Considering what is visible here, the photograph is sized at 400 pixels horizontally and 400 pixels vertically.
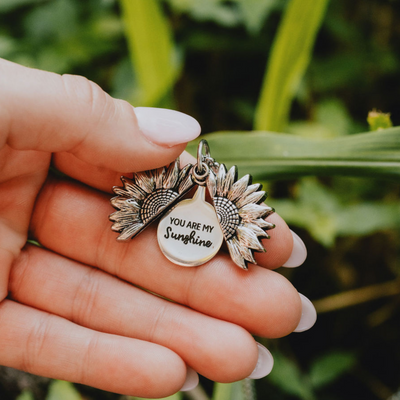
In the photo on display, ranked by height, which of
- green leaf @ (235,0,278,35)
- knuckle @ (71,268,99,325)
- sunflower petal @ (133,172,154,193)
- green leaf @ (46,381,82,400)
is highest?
green leaf @ (235,0,278,35)

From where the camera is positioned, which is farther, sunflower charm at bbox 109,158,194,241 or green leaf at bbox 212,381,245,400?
green leaf at bbox 212,381,245,400

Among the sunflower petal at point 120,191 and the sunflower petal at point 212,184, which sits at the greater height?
the sunflower petal at point 212,184

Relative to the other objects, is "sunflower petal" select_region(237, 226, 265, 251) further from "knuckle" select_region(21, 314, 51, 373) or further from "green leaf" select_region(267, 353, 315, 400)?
"green leaf" select_region(267, 353, 315, 400)

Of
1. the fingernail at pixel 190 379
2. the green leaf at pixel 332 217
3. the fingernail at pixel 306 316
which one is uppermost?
the green leaf at pixel 332 217

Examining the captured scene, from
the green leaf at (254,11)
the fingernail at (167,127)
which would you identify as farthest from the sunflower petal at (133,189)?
the green leaf at (254,11)

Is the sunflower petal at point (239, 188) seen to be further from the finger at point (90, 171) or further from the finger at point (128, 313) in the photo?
the finger at point (128, 313)

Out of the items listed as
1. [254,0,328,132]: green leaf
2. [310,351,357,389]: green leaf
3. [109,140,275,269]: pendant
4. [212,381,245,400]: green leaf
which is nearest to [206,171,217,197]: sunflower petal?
[109,140,275,269]: pendant

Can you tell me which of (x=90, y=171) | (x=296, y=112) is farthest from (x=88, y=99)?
(x=296, y=112)
